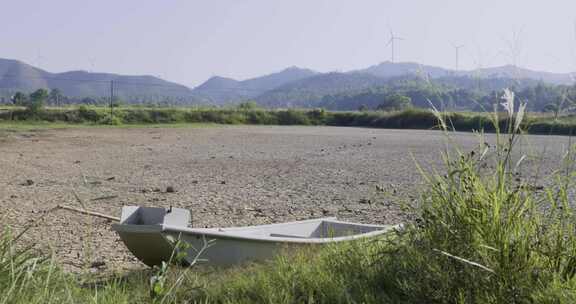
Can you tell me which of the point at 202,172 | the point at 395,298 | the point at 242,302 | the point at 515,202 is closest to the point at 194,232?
the point at 242,302

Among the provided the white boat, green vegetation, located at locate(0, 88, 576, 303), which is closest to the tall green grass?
green vegetation, located at locate(0, 88, 576, 303)

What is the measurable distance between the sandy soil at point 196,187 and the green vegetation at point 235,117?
2511cm

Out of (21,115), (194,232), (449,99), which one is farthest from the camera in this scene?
(21,115)

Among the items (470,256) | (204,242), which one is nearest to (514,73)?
(470,256)

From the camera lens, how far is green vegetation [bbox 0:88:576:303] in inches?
128

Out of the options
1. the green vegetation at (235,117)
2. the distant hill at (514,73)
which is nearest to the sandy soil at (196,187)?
the distant hill at (514,73)

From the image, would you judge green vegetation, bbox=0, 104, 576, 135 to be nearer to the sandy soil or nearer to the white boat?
the sandy soil

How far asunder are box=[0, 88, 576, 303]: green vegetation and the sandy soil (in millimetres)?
454

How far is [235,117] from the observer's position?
5488 cm

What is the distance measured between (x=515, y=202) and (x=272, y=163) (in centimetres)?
1288

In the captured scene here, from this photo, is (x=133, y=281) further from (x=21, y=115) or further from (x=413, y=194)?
(x=21, y=115)

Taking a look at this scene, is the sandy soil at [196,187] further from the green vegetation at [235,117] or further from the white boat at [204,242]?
the green vegetation at [235,117]

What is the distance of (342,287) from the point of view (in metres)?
3.89

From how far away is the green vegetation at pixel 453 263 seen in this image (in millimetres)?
3258
